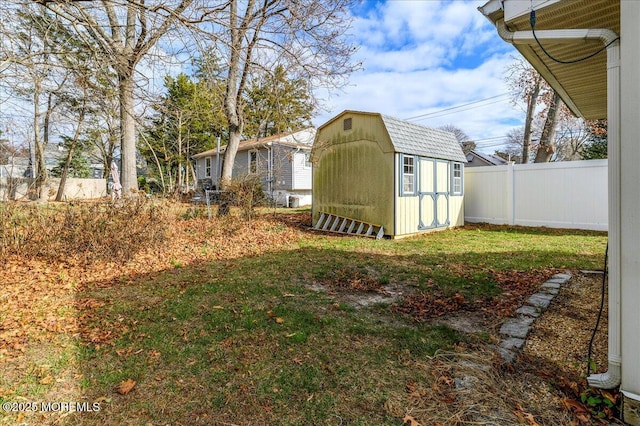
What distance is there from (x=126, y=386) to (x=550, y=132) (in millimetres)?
15036

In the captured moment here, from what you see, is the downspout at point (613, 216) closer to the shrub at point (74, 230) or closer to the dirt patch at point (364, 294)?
the dirt patch at point (364, 294)

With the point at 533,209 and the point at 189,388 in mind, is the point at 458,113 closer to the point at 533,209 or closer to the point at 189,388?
the point at 533,209

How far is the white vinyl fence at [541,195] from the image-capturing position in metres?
8.86

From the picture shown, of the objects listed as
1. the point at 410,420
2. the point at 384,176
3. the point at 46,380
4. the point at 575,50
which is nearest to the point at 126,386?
the point at 46,380

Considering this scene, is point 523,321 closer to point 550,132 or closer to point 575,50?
point 575,50

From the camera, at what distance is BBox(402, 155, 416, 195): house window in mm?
8390

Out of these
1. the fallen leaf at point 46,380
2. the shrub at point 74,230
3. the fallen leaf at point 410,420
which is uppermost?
the shrub at point 74,230

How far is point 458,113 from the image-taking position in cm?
2719

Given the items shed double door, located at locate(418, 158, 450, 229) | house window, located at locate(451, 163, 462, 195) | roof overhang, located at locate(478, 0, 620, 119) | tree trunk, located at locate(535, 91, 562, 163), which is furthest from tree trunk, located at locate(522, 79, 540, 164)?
roof overhang, located at locate(478, 0, 620, 119)

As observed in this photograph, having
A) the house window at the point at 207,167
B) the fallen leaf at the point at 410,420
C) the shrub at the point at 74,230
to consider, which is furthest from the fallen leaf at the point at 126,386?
the house window at the point at 207,167

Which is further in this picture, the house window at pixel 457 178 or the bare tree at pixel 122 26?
the house window at pixel 457 178

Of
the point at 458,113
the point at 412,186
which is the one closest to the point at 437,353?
the point at 412,186

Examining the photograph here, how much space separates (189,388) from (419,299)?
267 cm

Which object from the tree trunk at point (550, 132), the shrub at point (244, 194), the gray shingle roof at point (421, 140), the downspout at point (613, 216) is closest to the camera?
the downspout at point (613, 216)
